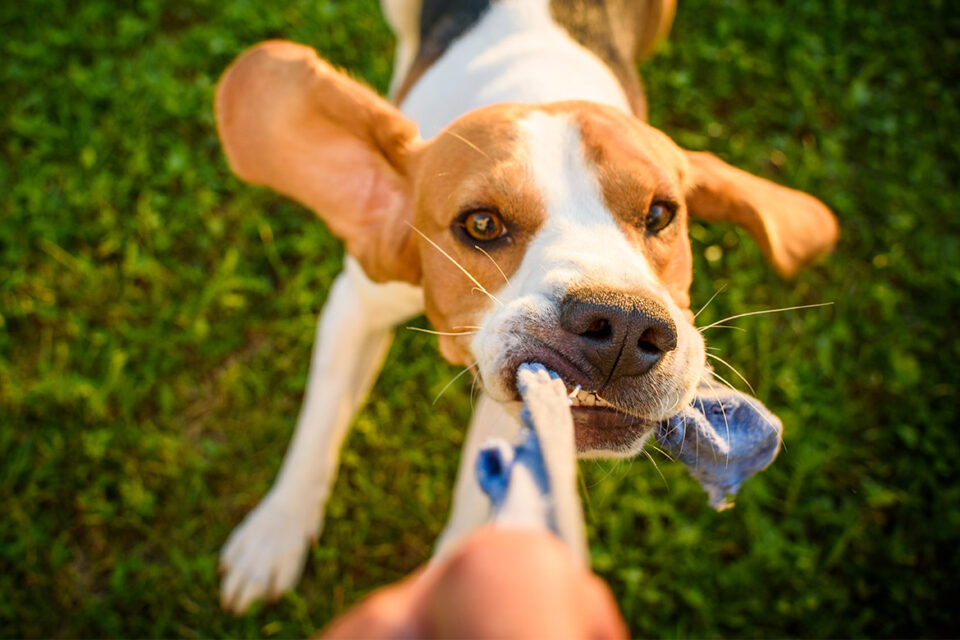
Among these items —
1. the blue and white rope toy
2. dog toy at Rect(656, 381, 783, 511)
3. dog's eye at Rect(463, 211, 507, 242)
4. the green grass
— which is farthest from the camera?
the green grass

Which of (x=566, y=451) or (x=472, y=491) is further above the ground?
(x=566, y=451)

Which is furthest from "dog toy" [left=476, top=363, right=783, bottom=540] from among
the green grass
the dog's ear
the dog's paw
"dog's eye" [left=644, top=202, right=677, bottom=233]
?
the dog's paw

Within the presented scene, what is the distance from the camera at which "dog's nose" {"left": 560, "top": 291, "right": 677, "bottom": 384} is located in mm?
1837

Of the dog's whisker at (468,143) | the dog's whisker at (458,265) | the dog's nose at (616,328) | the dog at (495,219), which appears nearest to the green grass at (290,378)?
the dog at (495,219)

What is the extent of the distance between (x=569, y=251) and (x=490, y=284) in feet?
1.02

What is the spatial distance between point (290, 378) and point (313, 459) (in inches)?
29.4

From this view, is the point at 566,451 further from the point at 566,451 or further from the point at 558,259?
the point at 558,259

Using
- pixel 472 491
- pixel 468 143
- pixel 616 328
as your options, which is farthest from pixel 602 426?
pixel 472 491

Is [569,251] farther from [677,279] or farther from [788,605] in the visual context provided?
[788,605]

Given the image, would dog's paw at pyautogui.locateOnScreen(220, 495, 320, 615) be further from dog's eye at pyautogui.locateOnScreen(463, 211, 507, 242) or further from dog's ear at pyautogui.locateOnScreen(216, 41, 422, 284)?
dog's eye at pyautogui.locateOnScreen(463, 211, 507, 242)

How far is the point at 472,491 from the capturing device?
Result: 329 cm

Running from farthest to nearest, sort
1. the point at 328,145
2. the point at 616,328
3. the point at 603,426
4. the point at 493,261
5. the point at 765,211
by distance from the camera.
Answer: the point at 765,211 → the point at 328,145 → the point at 493,261 → the point at 603,426 → the point at 616,328

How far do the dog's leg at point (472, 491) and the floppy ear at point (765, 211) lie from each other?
4.01ft

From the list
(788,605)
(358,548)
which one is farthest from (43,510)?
(788,605)
